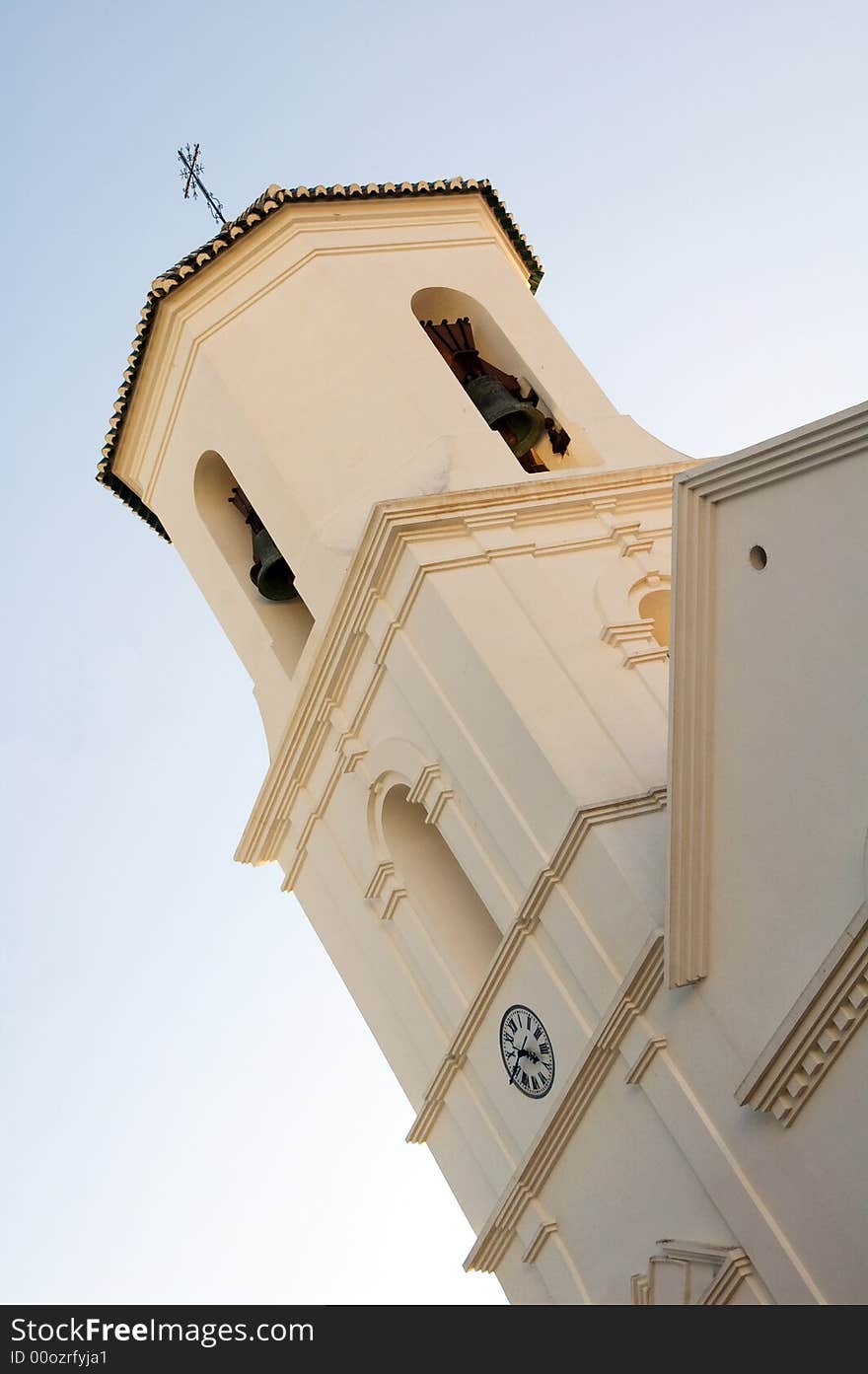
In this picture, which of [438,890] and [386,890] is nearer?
[386,890]

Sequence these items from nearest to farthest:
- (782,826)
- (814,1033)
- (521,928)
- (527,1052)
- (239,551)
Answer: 1. (814,1033)
2. (782,826)
3. (521,928)
4. (527,1052)
5. (239,551)

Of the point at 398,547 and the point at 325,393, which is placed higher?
the point at 325,393

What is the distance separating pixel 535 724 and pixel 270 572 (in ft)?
13.7

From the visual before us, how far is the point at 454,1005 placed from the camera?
46.6ft

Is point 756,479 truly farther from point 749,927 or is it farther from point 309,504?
point 309,504

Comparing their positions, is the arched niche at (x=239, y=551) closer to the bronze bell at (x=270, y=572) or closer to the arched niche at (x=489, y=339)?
the bronze bell at (x=270, y=572)

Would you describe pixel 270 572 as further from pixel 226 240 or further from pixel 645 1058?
pixel 645 1058

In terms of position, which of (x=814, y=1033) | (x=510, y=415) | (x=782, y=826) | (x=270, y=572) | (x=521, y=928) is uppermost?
(x=270, y=572)

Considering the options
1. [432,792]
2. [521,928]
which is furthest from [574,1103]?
[432,792]

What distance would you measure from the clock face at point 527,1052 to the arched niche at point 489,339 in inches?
211

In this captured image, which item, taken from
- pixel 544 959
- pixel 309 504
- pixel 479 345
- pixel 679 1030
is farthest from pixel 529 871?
pixel 479 345

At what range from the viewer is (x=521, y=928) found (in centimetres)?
1305

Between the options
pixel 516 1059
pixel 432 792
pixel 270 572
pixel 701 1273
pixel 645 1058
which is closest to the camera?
pixel 701 1273

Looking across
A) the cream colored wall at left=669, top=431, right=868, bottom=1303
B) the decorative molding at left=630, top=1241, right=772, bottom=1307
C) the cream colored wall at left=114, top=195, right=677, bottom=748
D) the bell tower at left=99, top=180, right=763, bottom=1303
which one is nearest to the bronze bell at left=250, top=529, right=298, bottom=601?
the bell tower at left=99, top=180, right=763, bottom=1303
